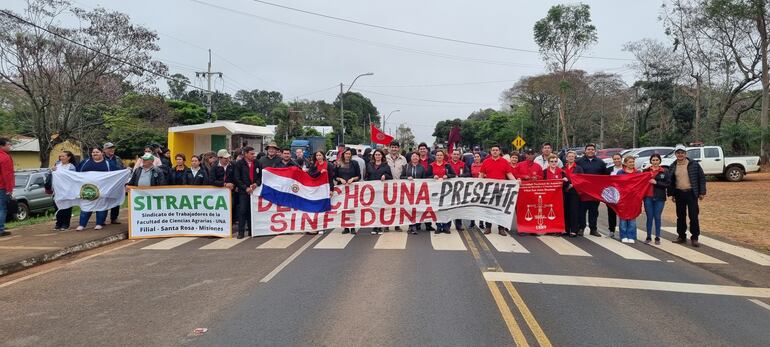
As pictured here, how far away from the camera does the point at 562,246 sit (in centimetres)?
940

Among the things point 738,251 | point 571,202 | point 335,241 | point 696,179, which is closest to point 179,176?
point 335,241

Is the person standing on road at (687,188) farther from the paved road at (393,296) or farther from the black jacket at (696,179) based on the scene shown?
the paved road at (393,296)

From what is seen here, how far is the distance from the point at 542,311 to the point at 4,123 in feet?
126

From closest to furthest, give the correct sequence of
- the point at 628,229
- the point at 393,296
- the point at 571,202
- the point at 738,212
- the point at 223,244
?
the point at 393,296
the point at 223,244
the point at 628,229
the point at 571,202
the point at 738,212

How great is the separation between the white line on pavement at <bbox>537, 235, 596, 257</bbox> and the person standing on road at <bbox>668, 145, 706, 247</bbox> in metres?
2.30

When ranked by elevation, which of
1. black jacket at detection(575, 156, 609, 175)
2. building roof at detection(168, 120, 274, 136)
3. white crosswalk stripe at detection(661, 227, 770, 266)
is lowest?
white crosswalk stripe at detection(661, 227, 770, 266)

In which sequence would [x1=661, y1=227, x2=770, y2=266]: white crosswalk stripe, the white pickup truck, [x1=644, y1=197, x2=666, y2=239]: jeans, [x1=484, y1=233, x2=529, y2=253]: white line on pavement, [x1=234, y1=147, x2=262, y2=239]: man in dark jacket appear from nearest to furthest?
1. [x1=661, y1=227, x2=770, y2=266]: white crosswalk stripe
2. [x1=484, y1=233, x2=529, y2=253]: white line on pavement
3. [x1=644, y1=197, x2=666, y2=239]: jeans
4. [x1=234, y1=147, x2=262, y2=239]: man in dark jacket
5. the white pickup truck

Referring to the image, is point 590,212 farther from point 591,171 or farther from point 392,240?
point 392,240

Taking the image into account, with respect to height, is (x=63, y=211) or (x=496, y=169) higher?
(x=496, y=169)

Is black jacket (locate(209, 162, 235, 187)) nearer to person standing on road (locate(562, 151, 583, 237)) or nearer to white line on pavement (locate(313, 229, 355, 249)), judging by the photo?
white line on pavement (locate(313, 229, 355, 249))

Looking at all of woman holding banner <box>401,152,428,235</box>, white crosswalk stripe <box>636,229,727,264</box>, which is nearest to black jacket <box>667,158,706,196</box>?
white crosswalk stripe <box>636,229,727,264</box>

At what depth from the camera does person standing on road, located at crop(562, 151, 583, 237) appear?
10.6 meters

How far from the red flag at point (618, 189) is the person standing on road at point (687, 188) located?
50 centimetres

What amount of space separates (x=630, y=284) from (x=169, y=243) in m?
7.89
